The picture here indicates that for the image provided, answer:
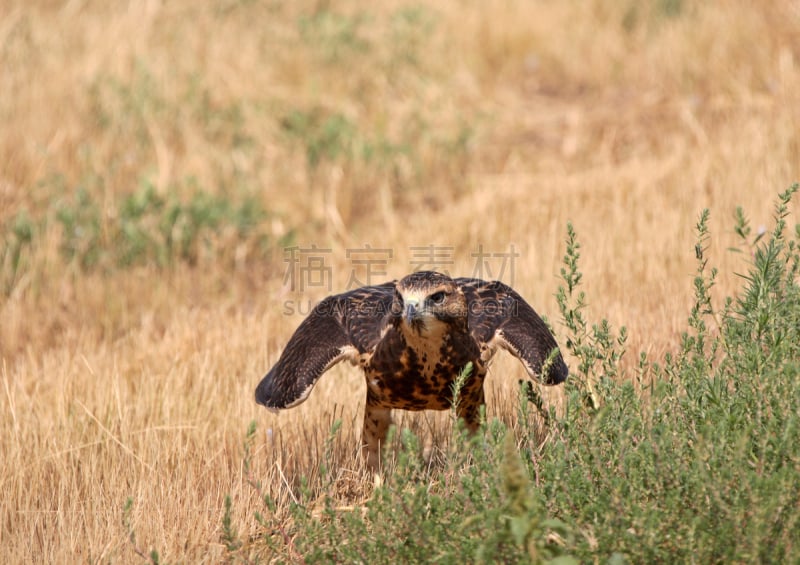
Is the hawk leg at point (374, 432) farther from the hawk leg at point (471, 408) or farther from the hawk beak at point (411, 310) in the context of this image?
the hawk beak at point (411, 310)

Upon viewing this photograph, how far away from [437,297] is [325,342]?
0.75 meters

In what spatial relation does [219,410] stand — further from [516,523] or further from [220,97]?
[220,97]

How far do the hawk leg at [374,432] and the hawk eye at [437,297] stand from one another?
794 mm

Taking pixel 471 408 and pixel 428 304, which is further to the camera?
pixel 471 408

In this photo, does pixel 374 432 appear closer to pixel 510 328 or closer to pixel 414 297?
pixel 510 328

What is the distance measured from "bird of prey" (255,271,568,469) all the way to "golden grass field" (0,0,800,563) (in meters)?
0.54

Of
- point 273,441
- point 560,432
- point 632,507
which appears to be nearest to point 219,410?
point 273,441

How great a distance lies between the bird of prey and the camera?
189 inches

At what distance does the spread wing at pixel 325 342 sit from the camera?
16.2 ft

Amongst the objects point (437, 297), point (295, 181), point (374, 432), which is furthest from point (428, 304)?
point (295, 181)

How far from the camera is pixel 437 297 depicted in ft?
15.6

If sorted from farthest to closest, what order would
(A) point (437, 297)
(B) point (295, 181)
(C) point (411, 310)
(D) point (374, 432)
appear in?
(B) point (295, 181) < (D) point (374, 432) < (A) point (437, 297) < (C) point (411, 310)

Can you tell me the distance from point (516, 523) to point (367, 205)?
803cm

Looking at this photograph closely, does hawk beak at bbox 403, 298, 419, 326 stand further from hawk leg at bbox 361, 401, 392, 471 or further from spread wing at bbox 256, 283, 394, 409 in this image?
hawk leg at bbox 361, 401, 392, 471
